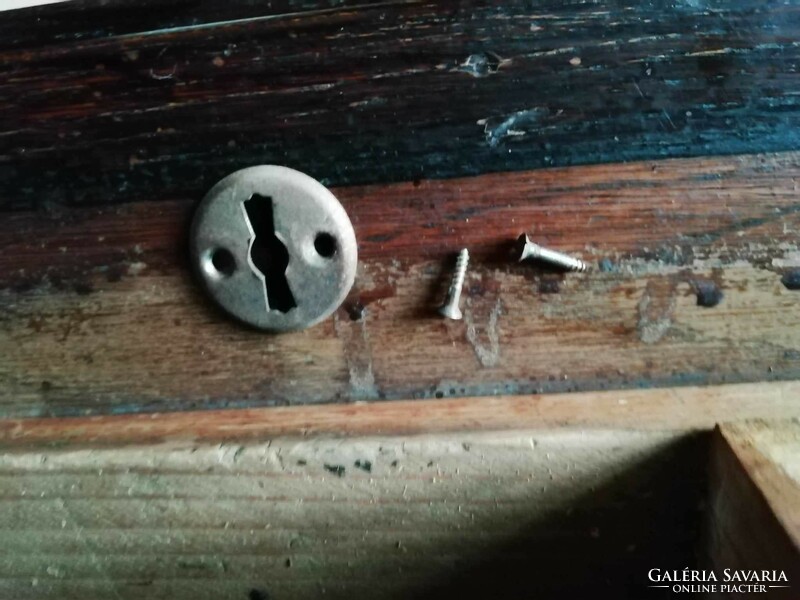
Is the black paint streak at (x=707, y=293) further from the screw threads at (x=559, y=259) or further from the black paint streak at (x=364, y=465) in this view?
the black paint streak at (x=364, y=465)

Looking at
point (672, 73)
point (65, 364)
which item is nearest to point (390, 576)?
point (65, 364)

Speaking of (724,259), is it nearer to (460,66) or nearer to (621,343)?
(621,343)

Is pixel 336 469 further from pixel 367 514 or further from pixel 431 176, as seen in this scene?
pixel 431 176

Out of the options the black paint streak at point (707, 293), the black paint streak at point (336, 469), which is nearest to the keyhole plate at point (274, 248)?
the black paint streak at point (336, 469)

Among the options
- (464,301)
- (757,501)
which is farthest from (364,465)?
(757,501)

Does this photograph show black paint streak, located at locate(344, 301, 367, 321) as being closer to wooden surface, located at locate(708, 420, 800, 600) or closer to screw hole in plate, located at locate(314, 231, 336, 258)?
screw hole in plate, located at locate(314, 231, 336, 258)

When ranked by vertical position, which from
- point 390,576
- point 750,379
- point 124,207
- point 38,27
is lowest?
point 390,576
